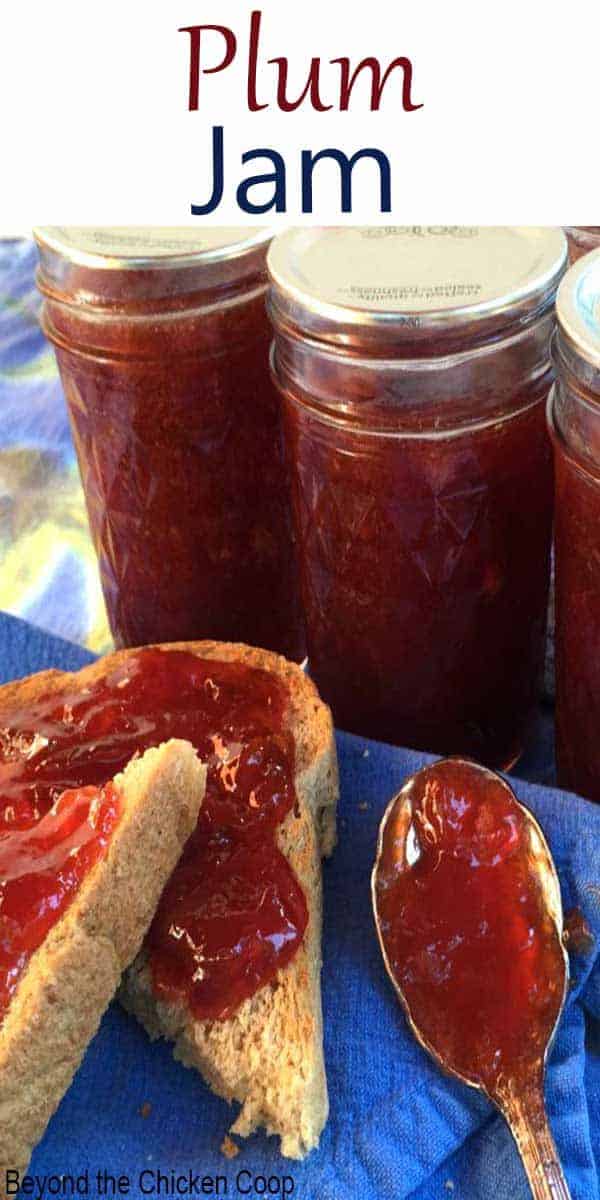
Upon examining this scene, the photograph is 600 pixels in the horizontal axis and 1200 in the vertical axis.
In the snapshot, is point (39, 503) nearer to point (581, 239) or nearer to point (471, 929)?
point (581, 239)

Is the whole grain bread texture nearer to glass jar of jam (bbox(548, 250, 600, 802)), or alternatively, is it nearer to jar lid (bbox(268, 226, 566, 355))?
glass jar of jam (bbox(548, 250, 600, 802))

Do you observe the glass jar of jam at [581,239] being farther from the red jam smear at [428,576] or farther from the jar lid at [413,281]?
the red jam smear at [428,576]

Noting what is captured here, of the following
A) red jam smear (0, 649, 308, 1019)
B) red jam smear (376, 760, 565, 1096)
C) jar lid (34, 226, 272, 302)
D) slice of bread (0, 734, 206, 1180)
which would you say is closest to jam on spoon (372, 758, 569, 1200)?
red jam smear (376, 760, 565, 1096)

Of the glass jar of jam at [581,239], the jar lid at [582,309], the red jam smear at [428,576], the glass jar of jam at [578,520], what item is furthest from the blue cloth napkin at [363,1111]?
the glass jar of jam at [581,239]

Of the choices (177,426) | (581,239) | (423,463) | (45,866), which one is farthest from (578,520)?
(45,866)

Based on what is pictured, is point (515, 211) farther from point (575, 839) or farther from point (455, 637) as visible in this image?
point (575, 839)

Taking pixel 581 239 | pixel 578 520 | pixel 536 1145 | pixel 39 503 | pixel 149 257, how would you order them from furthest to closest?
1. pixel 39 503
2. pixel 581 239
3. pixel 149 257
4. pixel 578 520
5. pixel 536 1145
